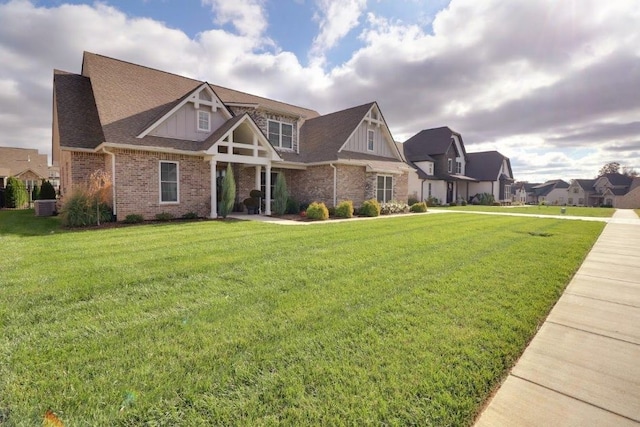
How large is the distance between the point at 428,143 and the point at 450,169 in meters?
4.00

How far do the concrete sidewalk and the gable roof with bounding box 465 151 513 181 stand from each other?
120 ft

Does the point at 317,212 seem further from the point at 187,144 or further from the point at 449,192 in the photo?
the point at 449,192

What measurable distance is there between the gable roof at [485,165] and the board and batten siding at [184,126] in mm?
33643

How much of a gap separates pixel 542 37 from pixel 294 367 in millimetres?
15613

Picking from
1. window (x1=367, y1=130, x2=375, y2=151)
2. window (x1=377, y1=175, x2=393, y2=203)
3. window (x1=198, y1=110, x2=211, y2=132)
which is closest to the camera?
window (x1=198, y1=110, x2=211, y2=132)

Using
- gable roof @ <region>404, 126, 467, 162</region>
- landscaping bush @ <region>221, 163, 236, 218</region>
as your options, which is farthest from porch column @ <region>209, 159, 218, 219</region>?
gable roof @ <region>404, 126, 467, 162</region>

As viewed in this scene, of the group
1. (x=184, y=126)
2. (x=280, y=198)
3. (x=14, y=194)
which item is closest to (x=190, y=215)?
(x=184, y=126)

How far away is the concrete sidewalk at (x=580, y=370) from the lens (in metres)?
2.23

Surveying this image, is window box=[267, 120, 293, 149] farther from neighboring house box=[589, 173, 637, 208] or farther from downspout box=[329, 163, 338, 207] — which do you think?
neighboring house box=[589, 173, 637, 208]

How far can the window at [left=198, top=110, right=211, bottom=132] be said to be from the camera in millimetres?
14734

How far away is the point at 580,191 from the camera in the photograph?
66.1 m

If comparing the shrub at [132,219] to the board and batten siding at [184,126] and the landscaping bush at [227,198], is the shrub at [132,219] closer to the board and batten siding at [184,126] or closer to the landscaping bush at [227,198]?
the landscaping bush at [227,198]

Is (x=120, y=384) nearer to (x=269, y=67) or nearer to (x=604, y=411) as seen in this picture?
(x=604, y=411)

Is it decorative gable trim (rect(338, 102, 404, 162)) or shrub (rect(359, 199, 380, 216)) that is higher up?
decorative gable trim (rect(338, 102, 404, 162))
